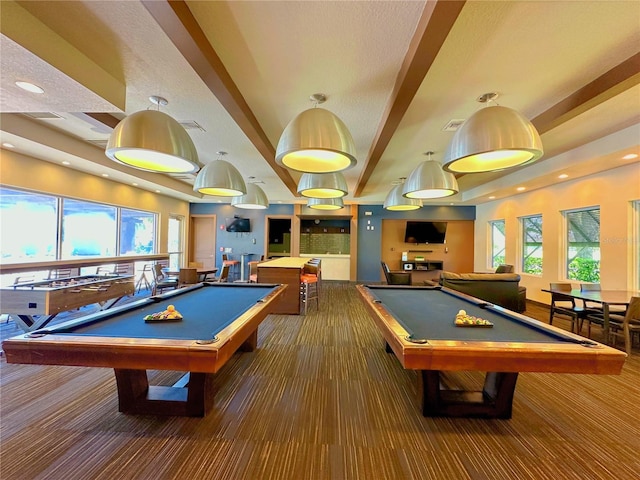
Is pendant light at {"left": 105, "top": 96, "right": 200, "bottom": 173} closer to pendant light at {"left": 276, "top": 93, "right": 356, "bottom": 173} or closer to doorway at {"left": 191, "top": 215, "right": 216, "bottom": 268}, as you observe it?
pendant light at {"left": 276, "top": 93, "right": 356, "bottom": 173}

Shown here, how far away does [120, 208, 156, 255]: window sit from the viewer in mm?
7203

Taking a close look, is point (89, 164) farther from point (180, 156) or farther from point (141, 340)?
point (141, 340)

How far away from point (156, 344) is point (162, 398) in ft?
3.34

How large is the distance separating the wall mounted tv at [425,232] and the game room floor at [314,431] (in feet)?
22.2

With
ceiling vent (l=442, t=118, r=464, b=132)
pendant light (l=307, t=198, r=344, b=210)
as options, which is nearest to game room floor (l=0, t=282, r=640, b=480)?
ceiling vent (l=442, t=118, r=464, b=132)

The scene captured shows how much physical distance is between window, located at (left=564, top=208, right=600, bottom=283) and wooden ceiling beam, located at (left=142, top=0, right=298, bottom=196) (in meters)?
6.56

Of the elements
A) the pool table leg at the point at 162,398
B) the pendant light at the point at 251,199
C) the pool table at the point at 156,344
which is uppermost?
the pendant light at the point at 251,199

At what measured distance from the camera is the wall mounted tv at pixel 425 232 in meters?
9.62

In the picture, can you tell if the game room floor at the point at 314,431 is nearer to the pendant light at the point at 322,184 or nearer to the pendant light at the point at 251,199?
the pendant light at the point at 322,184

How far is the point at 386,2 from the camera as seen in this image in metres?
1.91

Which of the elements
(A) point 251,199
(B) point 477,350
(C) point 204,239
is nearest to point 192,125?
(A) point 251,199

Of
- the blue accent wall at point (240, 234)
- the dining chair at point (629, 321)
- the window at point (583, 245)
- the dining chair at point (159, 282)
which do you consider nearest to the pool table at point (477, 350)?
the dining chair at point (629, 321)

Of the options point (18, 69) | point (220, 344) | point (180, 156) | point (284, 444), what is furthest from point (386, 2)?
point (284, 444)

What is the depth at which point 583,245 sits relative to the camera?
5.69 m
